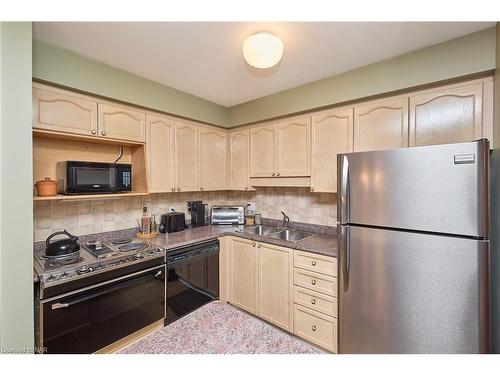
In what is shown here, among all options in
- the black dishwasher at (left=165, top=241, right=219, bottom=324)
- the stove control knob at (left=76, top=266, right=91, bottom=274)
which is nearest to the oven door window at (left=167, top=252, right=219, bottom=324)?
the black dishwasher at (left=165, top=241, right=219, bottom=324)

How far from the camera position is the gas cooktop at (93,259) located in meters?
1.31

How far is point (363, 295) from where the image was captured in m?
1.38

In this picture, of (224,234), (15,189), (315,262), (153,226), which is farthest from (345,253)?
(15,189)

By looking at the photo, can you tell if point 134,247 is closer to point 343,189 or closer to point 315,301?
point 315,301

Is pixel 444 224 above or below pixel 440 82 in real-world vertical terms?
below

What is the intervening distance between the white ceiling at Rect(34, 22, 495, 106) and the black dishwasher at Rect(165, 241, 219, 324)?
1497mm

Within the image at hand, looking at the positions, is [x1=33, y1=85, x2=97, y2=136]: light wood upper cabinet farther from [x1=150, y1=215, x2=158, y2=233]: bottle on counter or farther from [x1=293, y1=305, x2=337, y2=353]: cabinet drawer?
[x1=293, y1=305, x2=337, y2=353]: cabinet drawer

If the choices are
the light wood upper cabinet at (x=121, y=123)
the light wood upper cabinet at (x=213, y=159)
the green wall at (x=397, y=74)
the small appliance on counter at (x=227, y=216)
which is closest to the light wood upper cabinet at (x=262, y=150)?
the green wall at (x=397, y=74)

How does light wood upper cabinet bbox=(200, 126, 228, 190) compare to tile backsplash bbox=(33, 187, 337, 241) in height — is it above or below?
above

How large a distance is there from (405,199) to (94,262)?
76.0 inches

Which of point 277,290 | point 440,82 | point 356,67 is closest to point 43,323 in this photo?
point 277,290

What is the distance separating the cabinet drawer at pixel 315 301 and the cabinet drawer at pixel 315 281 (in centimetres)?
4

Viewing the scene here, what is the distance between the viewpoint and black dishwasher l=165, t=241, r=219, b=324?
1843mm

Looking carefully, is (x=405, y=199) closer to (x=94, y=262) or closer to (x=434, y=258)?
(x=434, y=258)
